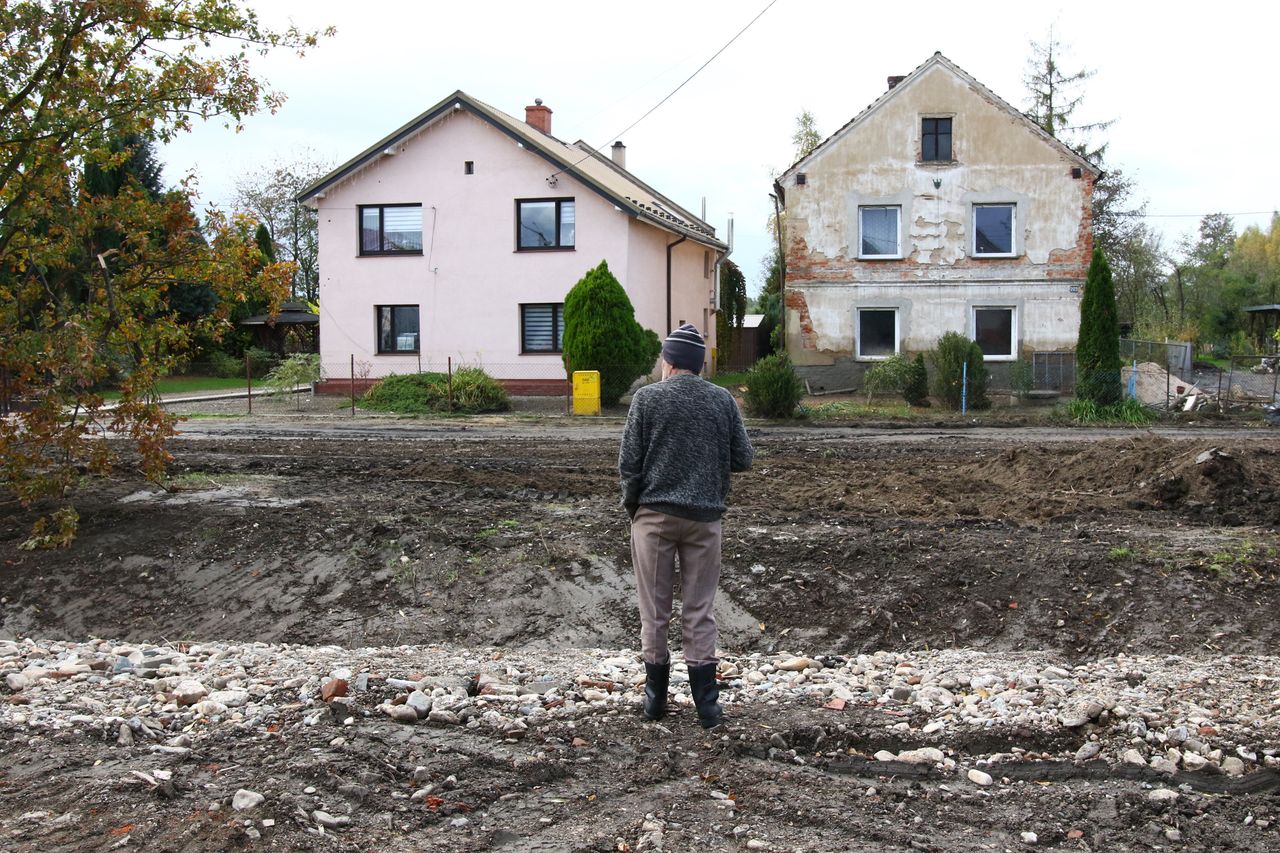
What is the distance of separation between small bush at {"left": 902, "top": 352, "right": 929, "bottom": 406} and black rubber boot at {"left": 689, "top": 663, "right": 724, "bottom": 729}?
70.9ft

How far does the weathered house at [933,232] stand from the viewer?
1149 inches

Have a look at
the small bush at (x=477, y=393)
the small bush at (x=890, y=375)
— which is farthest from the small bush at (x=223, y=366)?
the small bush at (x=890, y=375)

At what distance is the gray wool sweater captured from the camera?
5430mm

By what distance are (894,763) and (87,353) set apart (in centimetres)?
744

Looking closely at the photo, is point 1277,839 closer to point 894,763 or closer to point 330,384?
point 894,763

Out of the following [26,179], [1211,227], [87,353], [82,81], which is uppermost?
[1211,227]

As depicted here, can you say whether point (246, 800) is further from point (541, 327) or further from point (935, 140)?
point (935, 140)

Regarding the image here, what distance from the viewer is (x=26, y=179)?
9.68m

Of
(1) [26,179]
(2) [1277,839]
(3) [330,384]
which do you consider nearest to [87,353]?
(1) [26,179]

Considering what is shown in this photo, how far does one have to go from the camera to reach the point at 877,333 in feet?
98.4

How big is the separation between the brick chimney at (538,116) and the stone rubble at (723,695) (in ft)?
105

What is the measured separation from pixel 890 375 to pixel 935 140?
24.4 feet

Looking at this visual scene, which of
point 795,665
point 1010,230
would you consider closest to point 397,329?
point 1010,230

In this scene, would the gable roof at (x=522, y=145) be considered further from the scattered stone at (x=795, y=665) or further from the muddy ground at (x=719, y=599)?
the scattered stone at (x=795, y=665)
